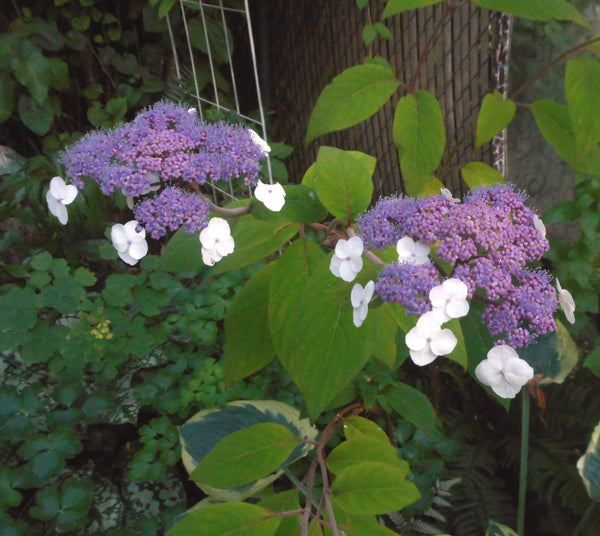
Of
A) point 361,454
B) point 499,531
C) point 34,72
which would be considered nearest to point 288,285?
point 361,454

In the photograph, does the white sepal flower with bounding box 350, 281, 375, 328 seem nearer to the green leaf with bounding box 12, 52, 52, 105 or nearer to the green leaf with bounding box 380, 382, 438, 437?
the green leaf with bounding box 380, 382, 438, 437

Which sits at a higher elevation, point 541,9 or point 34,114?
point 541,9

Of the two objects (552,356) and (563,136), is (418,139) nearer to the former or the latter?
(563,136)

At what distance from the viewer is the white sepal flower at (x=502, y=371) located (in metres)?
0.60

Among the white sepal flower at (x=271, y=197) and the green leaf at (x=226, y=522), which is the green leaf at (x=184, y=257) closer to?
the white sepal flower at (x=271, y=197)

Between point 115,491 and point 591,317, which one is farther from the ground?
point 115,491

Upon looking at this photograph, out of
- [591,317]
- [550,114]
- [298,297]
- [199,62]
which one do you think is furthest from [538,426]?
[199,62]

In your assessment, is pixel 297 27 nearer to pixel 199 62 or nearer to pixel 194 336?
pixel 199 62

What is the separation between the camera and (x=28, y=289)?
1.15 metres

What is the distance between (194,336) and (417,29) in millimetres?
1504

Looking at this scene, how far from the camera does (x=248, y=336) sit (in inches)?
36.1

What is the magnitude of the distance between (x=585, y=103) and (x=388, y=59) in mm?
1493

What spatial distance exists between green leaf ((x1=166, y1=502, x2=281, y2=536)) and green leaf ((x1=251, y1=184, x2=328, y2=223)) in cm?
39

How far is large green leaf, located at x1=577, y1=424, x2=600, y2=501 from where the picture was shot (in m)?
1.07
